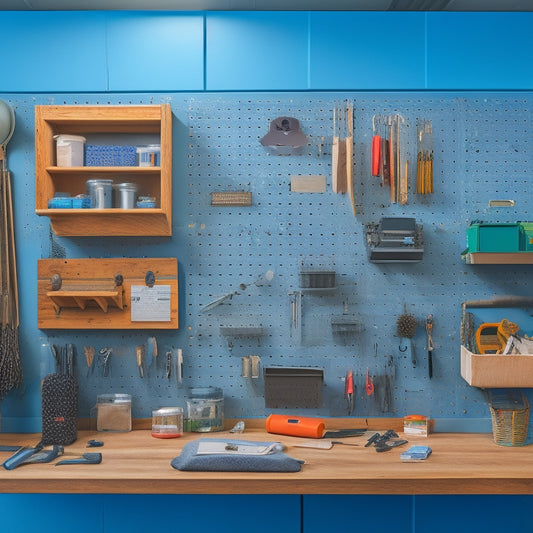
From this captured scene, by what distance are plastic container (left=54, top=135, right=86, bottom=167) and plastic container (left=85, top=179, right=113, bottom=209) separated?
12cm

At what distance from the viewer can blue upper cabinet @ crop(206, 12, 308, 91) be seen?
2924 mm

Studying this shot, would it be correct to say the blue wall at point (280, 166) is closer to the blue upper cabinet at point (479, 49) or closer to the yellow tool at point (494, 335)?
the blue upper cabinet at point (479, 49)

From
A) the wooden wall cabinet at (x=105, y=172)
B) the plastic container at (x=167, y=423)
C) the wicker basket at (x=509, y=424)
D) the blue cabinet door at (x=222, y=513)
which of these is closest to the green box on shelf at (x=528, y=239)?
the wicker basket at (x=509, y=424)

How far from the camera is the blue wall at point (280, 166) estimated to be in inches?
115

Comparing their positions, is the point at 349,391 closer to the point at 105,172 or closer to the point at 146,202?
the point at 146,202

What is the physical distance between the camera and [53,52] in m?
2.93

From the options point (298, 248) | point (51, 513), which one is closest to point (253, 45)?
point (298, 248)

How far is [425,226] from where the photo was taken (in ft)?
9.67

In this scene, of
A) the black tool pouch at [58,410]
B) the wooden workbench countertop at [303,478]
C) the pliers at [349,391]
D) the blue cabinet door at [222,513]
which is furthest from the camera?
the pliers at [349,391]

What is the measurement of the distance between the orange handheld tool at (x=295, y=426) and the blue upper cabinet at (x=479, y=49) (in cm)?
164

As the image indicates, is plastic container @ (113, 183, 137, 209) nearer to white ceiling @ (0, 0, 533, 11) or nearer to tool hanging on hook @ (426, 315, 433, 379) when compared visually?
white ceiling @ (0, 0, 533, 11)

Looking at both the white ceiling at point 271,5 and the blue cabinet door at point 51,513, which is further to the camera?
the white ceiling at point 271,5

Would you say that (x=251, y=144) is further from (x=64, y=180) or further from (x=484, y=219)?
(x=484, y=219)

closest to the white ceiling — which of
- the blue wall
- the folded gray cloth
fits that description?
the blue wall
